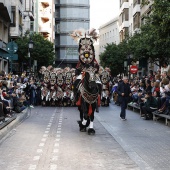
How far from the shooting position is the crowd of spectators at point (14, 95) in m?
19.7

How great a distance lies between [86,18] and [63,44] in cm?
735

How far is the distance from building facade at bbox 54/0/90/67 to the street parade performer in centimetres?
8834

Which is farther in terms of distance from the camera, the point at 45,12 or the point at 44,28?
the point at 45,12

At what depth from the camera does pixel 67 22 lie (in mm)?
107250

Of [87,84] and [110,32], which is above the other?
[110,32]

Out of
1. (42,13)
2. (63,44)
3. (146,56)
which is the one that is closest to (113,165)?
(146,56)

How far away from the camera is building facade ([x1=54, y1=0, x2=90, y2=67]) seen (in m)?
106

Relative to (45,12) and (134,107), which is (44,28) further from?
(134,107)

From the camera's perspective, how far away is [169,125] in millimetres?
18906

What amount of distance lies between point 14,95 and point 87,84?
7.83 metres

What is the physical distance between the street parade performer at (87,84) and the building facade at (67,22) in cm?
8834

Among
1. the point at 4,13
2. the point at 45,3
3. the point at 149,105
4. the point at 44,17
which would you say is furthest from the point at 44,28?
the point at 149,105

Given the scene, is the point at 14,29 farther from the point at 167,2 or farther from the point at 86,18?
the point at 86,18

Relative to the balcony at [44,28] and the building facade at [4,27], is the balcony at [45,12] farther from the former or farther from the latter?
the building facade at [4,27]
